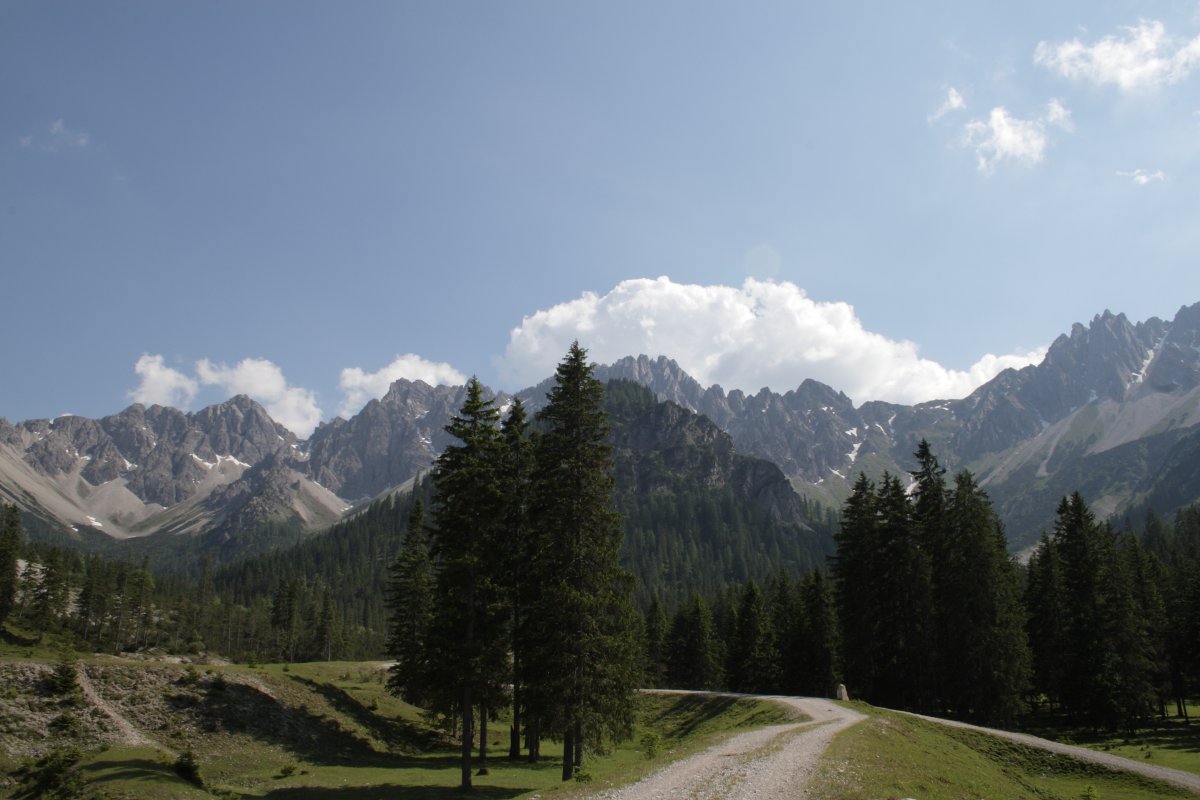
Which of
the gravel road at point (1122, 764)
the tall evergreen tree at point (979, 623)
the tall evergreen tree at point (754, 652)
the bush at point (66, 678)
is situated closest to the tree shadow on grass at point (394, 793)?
the bush at point (66, 678)

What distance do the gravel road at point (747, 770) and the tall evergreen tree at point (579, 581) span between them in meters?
4.59

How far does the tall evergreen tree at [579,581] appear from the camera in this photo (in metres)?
26.1

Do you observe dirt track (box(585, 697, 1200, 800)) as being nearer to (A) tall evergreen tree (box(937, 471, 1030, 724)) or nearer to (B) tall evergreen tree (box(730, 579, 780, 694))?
(A) tall evergreen tree (box(937, 471, 1030, 724))

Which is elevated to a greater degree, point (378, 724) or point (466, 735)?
point (466, 735)

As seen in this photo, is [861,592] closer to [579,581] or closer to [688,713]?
[688,713]

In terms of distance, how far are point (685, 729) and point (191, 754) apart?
30749mm

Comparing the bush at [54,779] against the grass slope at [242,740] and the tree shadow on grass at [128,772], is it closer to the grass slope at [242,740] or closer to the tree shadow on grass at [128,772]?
the grass slope at [242,740]

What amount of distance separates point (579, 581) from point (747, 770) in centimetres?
951

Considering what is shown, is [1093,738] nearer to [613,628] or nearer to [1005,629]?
[1005,629]

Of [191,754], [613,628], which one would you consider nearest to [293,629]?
[191,754]

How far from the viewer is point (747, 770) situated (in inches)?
815

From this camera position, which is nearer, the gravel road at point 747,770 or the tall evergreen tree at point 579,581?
the gravel road at point 747,770

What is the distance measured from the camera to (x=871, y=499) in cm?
5022

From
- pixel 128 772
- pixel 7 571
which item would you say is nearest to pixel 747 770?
pixel 128 772
